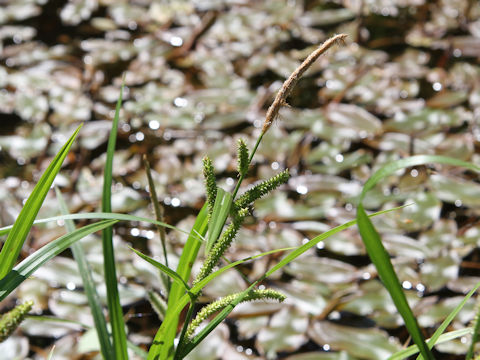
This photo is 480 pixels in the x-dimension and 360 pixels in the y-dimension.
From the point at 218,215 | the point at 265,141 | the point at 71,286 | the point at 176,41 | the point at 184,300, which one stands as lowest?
the point at 71,286

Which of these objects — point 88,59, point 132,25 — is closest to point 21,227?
point 88,59

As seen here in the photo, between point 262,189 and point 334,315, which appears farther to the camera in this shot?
point 334,315

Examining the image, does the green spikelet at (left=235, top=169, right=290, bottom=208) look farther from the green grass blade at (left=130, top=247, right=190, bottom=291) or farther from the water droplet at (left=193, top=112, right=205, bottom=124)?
the water droplet at (left=193, top=112, right=205, bottom=124)

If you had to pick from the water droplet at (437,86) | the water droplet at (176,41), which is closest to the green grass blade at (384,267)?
the water droplet at (437,86)

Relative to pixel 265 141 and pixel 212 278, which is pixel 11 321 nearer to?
pixel 212 278

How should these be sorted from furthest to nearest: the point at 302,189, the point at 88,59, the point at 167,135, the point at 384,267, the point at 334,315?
the point at 88,59 < the point at 167,135 < the point at 302,189 < the point at 334,315 < the point at 384,267

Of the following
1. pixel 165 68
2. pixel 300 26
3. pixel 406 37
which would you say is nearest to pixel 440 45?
pixel 406 37
